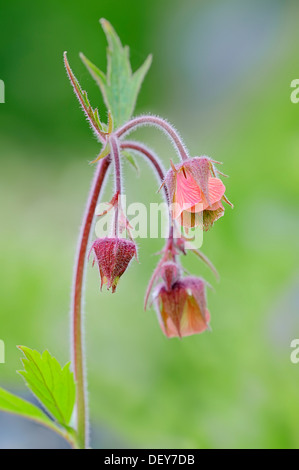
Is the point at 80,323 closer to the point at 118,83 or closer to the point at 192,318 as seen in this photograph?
the point at 192,318

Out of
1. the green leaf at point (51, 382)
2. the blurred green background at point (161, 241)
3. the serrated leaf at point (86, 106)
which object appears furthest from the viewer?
the blurred green background at point (161, 241)

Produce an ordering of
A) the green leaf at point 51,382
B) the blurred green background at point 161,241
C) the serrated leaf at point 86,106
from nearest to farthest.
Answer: the serrated leaf at point 86,106
the green leaf at point 51,382
the blurred green background at point 161,241

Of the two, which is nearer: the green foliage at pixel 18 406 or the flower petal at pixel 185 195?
the flower petal at pixel 185 195

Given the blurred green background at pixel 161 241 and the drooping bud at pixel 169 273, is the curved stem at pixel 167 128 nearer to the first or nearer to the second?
the drooping bud at pixel 169 273

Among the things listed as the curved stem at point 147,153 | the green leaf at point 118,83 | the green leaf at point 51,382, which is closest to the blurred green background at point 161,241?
the green leaf at point 118,83

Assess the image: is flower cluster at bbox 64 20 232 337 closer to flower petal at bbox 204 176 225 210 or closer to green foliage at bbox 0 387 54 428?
flower petal at bbox 204 176 225 210

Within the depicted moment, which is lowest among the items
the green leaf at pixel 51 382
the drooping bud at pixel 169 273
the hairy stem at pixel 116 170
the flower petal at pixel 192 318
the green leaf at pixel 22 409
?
the green leaf at pixel 22 409
